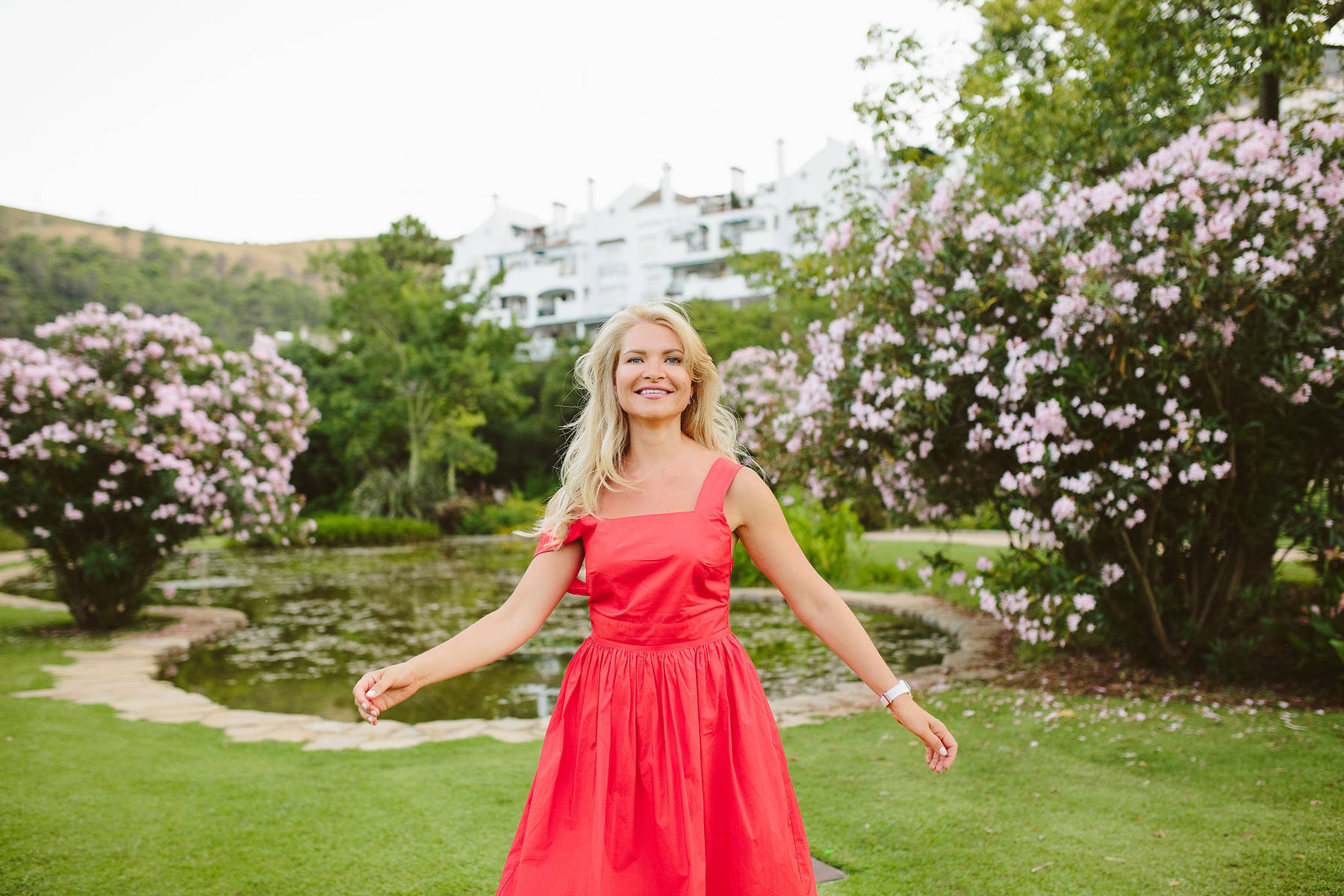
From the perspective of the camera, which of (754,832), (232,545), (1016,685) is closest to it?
(754,832)

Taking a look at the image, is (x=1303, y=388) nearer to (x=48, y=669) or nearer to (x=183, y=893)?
(x=183, y=893)

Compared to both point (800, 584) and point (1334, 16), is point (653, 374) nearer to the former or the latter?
point (800, 584)

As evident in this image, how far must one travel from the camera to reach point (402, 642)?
328 inches

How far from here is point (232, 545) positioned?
59.7 feet

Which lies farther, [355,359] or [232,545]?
[355,359]

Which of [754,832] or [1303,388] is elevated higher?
[1303,388]

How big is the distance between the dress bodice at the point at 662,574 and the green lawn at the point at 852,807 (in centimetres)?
148

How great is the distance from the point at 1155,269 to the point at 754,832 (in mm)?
4178

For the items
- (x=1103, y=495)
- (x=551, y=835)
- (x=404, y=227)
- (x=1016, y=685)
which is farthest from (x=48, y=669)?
(x=404, y=227)

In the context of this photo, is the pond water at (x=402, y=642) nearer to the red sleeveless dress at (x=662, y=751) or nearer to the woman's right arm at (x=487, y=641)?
the woman's right arm at (x=487, y=641)

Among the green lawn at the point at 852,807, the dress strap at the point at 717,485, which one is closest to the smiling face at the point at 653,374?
the dress strap at the point at 717,485

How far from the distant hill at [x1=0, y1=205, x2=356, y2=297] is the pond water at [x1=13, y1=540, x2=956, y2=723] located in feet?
65.7

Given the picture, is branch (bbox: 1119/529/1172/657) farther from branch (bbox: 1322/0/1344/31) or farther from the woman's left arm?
the woman's left arm

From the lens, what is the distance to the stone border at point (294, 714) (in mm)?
5156
